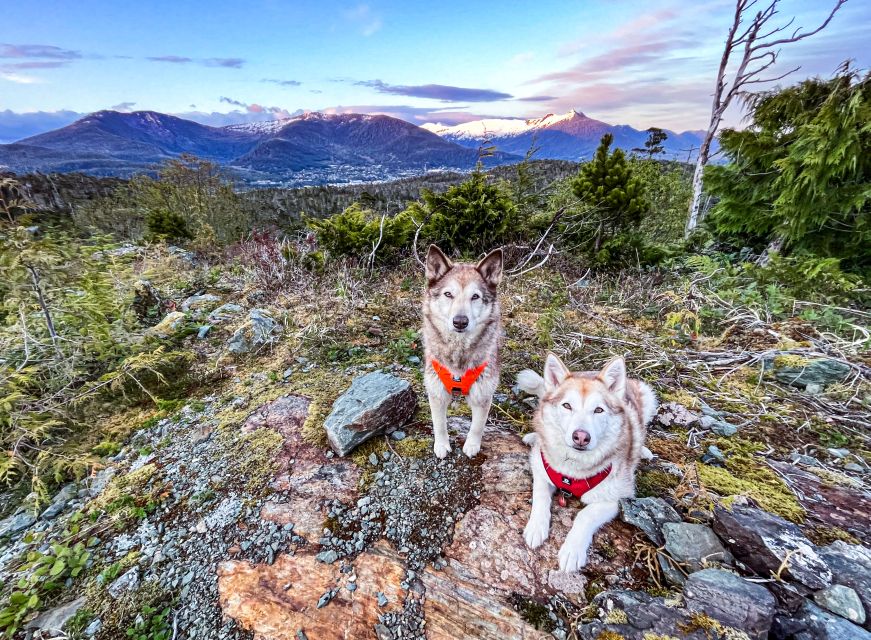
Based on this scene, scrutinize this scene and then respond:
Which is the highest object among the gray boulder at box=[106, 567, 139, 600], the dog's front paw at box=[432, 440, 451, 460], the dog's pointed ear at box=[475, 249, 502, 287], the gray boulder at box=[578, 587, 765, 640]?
the dog's pointed ear at box=[475, 249, 502, 287]

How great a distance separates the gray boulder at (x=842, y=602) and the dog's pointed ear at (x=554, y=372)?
6.17 ft

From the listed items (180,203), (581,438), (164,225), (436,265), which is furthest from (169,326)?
(180,203)

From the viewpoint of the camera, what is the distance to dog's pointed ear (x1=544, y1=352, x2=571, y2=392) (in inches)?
115

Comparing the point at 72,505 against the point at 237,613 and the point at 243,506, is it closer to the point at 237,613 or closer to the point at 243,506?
the point at 243,506

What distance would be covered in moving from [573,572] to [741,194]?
30.7 feet

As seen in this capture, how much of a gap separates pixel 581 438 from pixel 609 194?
7.87 m

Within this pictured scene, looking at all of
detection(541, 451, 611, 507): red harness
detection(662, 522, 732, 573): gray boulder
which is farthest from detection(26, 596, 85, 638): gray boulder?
detection(662, 522, 732, 573): gray boulder

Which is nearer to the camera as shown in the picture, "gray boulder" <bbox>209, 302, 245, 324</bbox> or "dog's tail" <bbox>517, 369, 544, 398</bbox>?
"dog's tail" <bbox>517, 369, 544, 398</bbox>

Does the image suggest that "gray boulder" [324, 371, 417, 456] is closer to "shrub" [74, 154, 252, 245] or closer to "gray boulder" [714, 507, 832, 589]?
"gray boulder" [714, 507, 832, 589]

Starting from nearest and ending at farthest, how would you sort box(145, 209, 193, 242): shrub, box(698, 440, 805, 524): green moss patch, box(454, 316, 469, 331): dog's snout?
box(698, 440, 805, 524): green moss patch → box(454, 316, 469, 331): dog's snout → box(145, 209, 193, 242): shrub

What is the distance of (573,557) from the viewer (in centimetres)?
239

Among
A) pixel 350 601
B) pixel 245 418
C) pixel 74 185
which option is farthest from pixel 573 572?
pixel 74 185

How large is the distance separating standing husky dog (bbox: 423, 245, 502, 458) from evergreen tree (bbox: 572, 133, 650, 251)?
6207 millimetres

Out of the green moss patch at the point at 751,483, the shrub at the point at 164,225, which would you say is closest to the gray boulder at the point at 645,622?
the green moss patch at the point at 751,483
